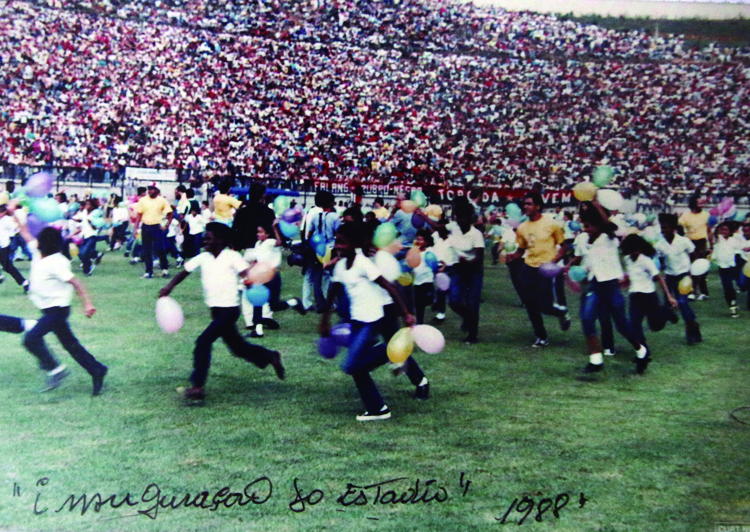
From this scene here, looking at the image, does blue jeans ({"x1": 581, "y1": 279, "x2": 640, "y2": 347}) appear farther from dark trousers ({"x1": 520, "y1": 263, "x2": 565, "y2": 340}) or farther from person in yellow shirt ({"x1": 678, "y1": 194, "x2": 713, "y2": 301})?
person in yellow shirt ({"x1": 678, "y1": 194, "x2": 713, "y2": 301})

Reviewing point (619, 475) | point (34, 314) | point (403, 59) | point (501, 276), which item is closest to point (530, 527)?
point (619, 475)

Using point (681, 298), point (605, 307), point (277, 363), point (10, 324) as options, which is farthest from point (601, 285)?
point (10, 324)

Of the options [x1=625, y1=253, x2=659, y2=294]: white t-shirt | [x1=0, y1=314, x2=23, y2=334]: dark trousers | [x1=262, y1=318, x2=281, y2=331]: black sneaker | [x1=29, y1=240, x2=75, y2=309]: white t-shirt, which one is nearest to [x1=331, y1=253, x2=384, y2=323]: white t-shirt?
[x1=29, y1=240, x2=75, y2=309]: white t-shirt

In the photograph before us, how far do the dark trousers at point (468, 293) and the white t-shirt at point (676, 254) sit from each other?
6.86 feet

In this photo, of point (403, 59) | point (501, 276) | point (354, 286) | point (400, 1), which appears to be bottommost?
Result: point (501, 276)

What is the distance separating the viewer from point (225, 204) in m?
8.58

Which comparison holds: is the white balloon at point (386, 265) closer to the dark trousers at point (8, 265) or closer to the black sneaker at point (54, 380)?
the black sneaker at point (54, 380)

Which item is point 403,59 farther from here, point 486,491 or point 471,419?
point 486,491

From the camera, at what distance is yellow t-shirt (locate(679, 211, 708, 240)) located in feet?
27.6

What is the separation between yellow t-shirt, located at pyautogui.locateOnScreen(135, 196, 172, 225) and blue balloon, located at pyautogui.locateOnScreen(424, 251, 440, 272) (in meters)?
4.36

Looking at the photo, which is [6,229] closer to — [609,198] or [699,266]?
[609,198]

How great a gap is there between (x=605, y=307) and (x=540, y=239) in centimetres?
111

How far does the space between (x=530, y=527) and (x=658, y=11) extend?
4.22m

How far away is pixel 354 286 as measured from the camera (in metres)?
4.64
